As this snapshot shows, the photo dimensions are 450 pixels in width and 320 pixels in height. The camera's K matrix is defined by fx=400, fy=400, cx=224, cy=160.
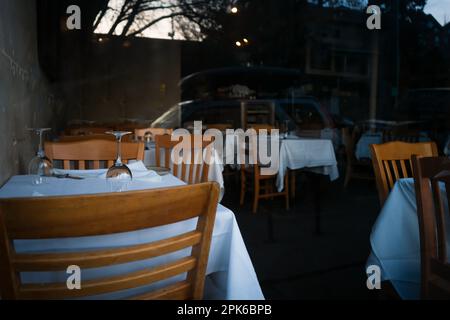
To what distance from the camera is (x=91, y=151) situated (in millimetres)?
2055

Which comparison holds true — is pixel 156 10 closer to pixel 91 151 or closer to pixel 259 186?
pixel 259 186

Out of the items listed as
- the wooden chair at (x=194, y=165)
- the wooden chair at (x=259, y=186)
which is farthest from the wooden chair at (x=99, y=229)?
the wooden chair at (x=259, y=186)

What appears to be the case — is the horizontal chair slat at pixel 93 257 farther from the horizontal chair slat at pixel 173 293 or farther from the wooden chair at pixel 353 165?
the wooden chair at pixel 353 165

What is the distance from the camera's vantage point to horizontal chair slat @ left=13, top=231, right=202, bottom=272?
68cm

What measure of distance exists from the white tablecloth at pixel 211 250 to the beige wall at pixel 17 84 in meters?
0.34

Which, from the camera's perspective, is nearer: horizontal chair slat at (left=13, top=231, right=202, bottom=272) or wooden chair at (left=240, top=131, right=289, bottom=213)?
horizontal chair slat at (left=13, top=231, right=202, bottom=272)

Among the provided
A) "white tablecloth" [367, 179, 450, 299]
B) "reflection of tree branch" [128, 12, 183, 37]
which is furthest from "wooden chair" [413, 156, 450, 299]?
"reflection of tree branch" [128, 12, 183, 37]

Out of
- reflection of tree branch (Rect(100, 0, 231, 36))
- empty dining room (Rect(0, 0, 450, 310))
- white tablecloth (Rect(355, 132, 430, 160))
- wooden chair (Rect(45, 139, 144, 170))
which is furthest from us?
reflection of tree branch (Rect(100, 0, 231, 36))

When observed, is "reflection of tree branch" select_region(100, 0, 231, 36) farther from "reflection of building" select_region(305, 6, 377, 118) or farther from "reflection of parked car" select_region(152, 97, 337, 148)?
"reflection of building" select_region(305, 6, 377, 118)

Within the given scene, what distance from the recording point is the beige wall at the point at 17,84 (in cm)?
153

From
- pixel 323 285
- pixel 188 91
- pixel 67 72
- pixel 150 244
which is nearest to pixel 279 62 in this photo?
pixel 188 91

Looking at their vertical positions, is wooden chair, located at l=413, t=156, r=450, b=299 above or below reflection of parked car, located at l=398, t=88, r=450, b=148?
below

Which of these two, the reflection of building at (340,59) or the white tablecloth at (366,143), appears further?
the reflection of building at (340,59)
